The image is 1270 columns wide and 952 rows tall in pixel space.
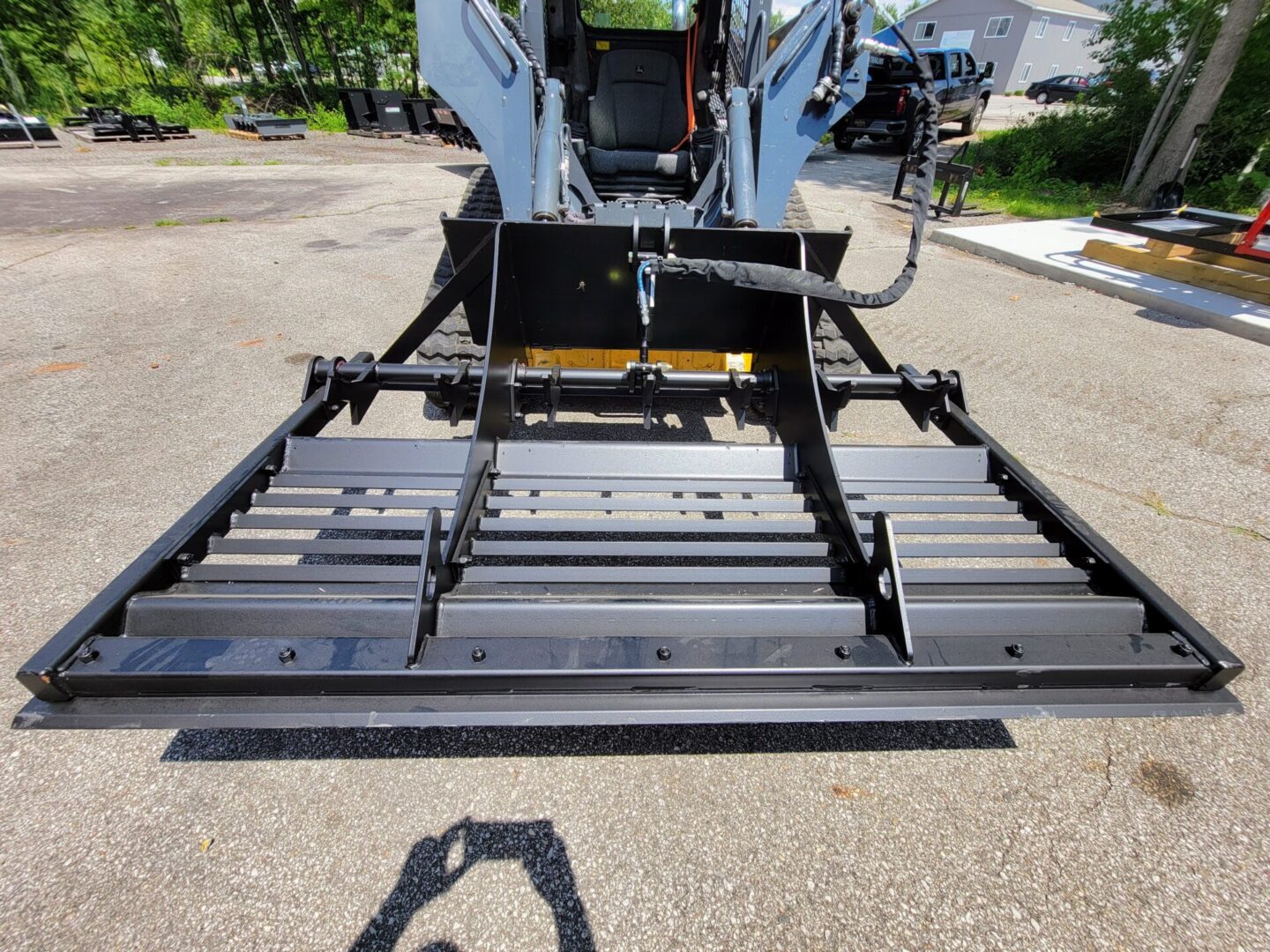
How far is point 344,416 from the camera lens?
3447 mm

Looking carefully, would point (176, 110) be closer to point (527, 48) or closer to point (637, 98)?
point (637, 98)

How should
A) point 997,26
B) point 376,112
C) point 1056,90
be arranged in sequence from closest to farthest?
point 376,112 → point 1056,90 → point 997,26

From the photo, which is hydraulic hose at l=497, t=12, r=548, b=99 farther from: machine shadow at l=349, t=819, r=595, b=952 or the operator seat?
machine shadow at l=349, t=819, r=595, b=952

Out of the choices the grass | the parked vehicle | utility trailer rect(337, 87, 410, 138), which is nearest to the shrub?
utility trailer rect(337, 87, 410, 138)

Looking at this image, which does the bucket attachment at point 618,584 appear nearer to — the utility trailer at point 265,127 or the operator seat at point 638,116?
the operator seat at point 638,116

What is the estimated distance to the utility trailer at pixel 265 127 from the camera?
642 inches

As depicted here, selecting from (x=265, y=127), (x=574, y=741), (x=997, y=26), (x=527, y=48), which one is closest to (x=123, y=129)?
(x=265, y=127)

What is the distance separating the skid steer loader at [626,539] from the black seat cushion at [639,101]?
140cm

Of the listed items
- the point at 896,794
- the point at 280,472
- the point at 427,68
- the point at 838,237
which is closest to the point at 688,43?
the point at 427,68

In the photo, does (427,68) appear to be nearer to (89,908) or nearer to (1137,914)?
(89,908)

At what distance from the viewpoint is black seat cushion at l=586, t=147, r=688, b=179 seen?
462 cm

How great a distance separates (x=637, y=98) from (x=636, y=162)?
610mm

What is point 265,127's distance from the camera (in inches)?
640

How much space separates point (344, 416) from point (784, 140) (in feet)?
10.7
